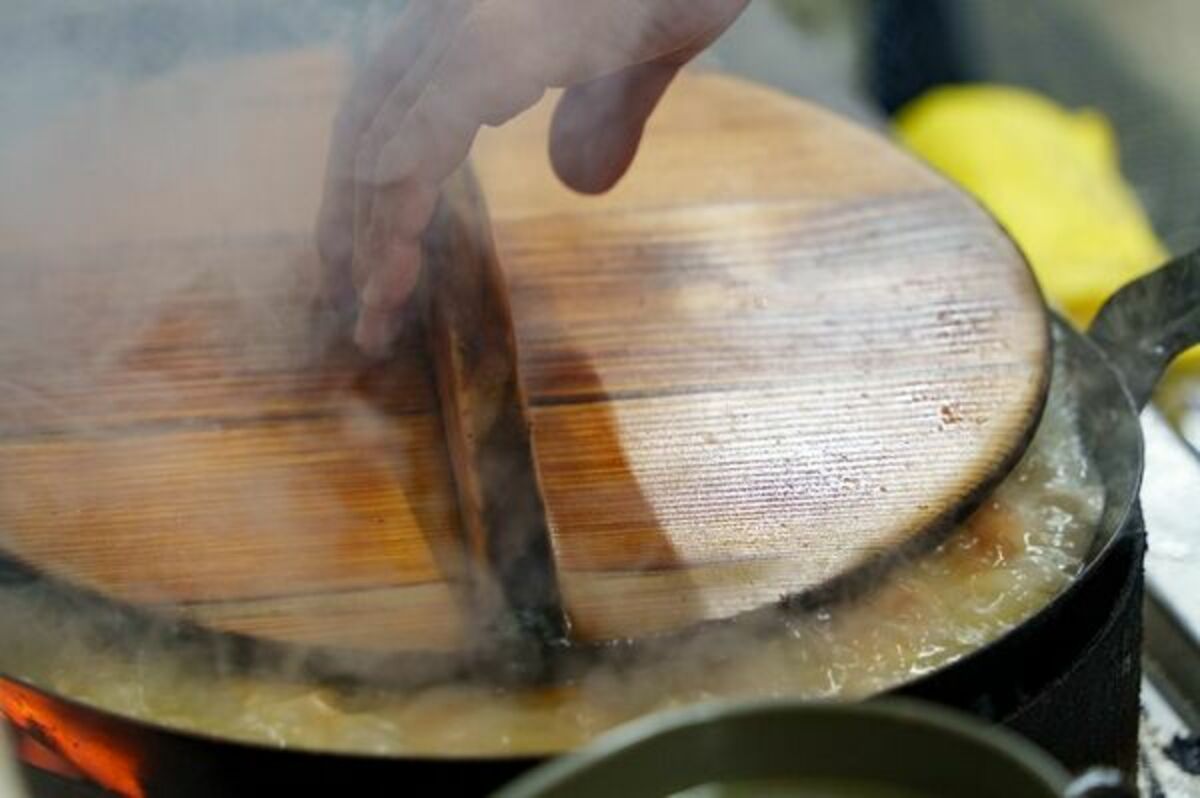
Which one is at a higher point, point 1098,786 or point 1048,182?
point 1098,786

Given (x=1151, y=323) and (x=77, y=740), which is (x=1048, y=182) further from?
(x=77, y=740)

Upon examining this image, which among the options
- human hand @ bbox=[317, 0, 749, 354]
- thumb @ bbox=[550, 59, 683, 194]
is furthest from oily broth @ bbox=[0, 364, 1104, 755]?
thumb @ bbox=[550, 59, 683, 194]

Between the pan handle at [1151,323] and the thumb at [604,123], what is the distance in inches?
23.6

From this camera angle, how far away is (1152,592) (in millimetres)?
1979

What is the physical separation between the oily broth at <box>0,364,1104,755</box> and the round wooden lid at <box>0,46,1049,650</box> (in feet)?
0.14

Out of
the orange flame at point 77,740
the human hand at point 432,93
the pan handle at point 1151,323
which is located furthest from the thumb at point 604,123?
the orange flame at point 77,740

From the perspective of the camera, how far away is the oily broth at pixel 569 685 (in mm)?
1379

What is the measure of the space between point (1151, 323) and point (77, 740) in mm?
1272

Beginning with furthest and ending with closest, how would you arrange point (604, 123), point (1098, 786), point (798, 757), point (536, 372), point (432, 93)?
point (604, 123) < point (536, 372) < point (432, 93) < point (798, 757) < point (1098, 786)

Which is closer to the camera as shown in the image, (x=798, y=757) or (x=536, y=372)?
(x=798, y=757)

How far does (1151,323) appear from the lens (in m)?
1.90

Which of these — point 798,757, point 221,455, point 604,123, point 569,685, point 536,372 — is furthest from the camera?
point 604,123

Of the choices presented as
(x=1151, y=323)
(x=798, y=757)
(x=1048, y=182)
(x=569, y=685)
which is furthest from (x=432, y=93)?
(x=1048, y=182)

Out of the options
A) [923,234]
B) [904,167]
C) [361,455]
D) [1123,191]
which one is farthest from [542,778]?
[1123,191]
